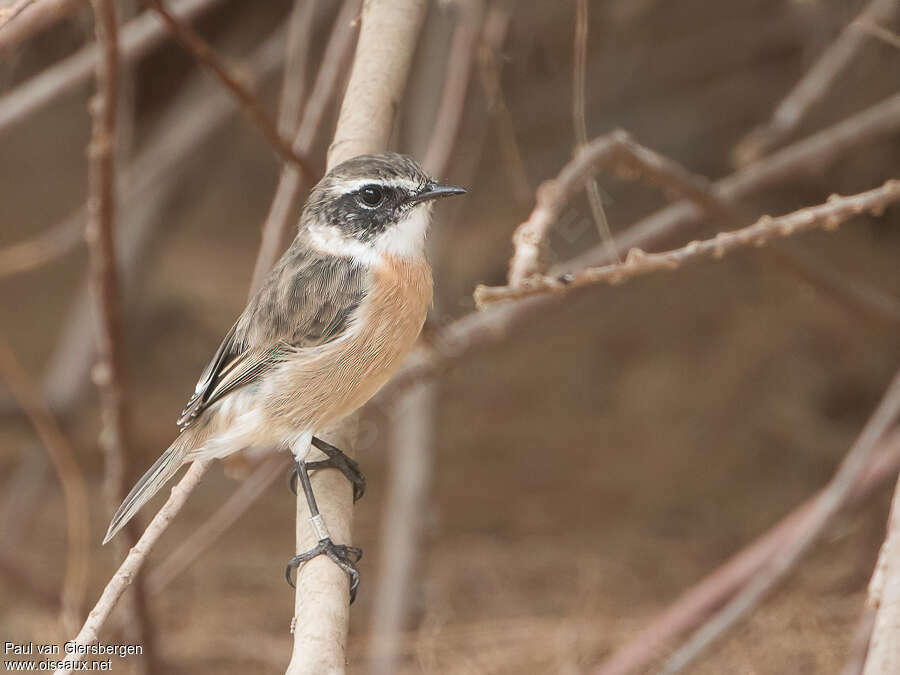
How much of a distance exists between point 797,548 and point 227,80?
2554mm

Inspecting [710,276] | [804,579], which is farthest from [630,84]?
[804,579]

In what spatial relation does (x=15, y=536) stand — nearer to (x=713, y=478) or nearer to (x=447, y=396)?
(x=447, y=396)

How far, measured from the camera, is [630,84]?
7020mm

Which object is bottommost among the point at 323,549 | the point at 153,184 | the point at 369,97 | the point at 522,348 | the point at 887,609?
the point at 887,609

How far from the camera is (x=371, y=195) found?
3.42 m

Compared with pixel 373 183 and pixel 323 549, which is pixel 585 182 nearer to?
pixel 373 183

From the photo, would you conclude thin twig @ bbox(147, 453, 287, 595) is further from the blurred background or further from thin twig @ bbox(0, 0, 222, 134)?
thin twig @ bbox(0, 0, 222, 134)

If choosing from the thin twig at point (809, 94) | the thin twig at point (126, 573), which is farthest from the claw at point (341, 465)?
the thin twig at point (809, 94)

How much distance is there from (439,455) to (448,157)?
3.11 meters

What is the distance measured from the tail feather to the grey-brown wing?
0.12 metres

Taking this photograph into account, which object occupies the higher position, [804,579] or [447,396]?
[447,396]

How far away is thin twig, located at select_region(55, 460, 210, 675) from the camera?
2.26m

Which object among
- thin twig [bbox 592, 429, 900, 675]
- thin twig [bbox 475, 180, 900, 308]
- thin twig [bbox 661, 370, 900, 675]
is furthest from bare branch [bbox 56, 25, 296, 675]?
thin twig [bbox 592, 429, 900, 675]

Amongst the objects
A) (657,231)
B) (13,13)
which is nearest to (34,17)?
(13,13)
